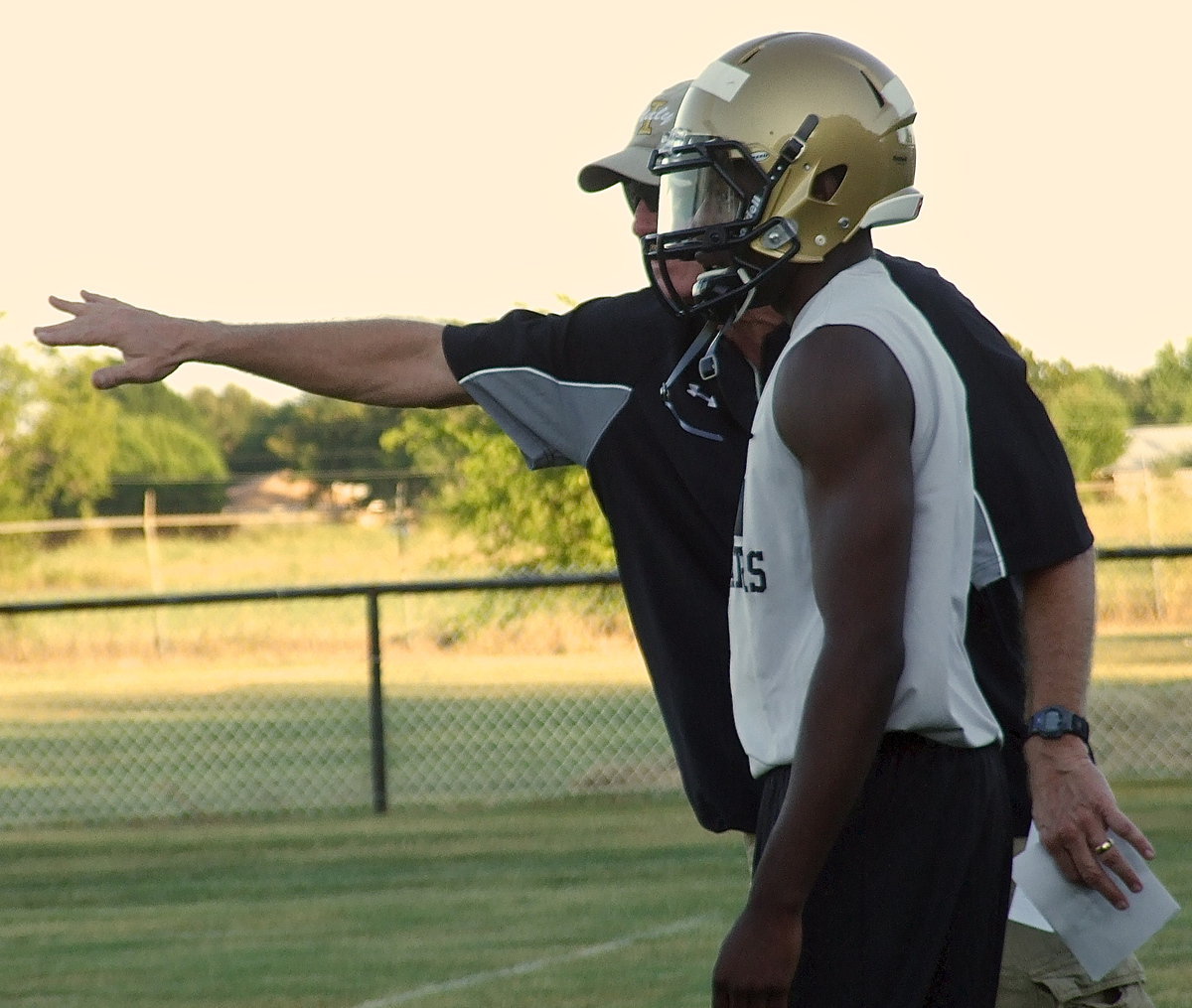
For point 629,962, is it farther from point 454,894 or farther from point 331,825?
point 331,825

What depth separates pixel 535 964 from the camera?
709 centimetres

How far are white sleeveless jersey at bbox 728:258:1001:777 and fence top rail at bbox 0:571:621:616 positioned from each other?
7.90 meters

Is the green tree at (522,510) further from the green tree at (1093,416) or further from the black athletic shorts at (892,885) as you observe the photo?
the green tree at (1093,416)

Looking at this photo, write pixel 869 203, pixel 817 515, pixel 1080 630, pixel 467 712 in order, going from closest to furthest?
pixel 817 515 → pixel 869 203 → pixel 1080 630 → pixel 467 712

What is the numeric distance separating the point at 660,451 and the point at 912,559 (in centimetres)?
137

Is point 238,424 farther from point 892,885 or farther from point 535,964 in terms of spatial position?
point 892,885

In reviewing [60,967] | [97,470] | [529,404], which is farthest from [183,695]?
[97,470]

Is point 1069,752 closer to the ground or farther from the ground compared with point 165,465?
farther from the ground

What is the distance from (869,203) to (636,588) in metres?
1.24

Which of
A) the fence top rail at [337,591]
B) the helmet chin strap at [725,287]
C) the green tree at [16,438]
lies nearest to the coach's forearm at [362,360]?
the helmet chin strap at [725,287]

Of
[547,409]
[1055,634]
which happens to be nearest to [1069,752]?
[1055,634]

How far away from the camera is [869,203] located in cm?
301

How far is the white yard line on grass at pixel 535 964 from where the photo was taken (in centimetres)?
661

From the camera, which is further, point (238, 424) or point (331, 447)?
point (238, 424)
